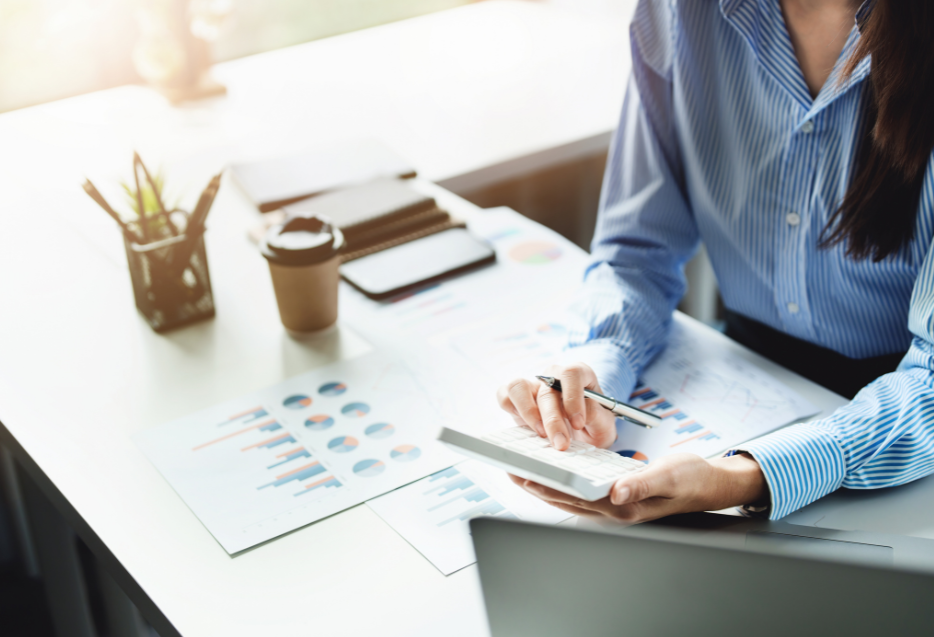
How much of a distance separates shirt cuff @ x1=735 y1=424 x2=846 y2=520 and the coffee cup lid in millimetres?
558

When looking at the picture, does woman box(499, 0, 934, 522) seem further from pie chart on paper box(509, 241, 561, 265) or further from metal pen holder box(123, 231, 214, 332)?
metal pen holder box(123, 231, 214, 332)

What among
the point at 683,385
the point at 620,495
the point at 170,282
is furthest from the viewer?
the point at 170,282

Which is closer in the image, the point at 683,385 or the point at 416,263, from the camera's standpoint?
the point at 683,385

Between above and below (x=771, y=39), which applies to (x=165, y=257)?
below

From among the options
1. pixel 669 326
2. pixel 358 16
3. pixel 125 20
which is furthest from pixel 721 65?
pixel 358 16

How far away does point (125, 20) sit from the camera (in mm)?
2439

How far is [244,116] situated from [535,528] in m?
1.55

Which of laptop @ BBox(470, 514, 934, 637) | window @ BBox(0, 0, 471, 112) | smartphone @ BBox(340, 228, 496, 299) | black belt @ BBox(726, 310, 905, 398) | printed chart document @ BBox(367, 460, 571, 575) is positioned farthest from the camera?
window @ BBox(0, 0, 471, 112)

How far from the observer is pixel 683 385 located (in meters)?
1.04

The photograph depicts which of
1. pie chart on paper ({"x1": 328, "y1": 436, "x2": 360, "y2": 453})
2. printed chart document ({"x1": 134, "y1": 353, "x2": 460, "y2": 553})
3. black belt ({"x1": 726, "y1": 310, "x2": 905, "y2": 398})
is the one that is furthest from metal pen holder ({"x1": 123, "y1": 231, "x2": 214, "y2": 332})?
black belt ({"x1": 726, "y1": 310, "x2": 905, "y2": 398})

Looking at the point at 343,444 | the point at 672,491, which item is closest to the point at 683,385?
the point at 672,491

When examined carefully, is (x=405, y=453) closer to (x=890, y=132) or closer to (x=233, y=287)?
(x=233, y=287)

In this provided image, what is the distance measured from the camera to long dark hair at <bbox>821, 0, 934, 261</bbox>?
868 millimetres

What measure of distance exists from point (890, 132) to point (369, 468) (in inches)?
25.7
